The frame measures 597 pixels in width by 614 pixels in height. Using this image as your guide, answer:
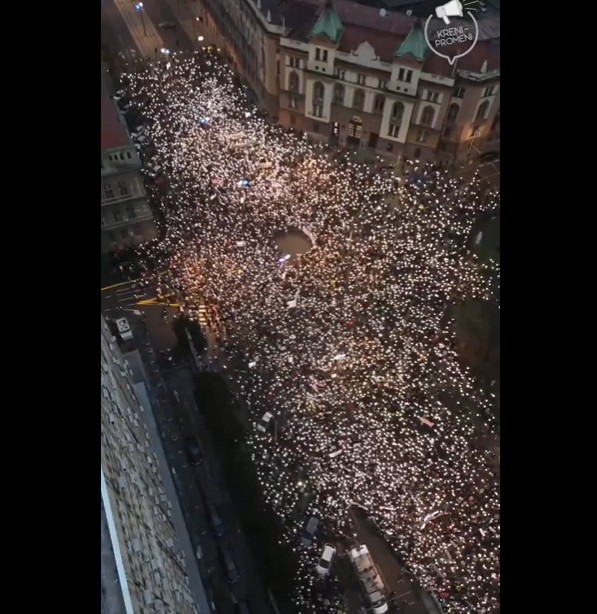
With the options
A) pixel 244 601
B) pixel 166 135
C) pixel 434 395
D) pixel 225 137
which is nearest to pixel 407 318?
pixel 434 395

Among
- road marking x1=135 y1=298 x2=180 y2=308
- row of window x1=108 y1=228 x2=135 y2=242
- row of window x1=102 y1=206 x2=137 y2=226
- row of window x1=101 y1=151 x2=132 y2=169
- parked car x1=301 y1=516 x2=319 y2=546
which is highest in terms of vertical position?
row of window x1=101 y1=151 x2=132 y2=169

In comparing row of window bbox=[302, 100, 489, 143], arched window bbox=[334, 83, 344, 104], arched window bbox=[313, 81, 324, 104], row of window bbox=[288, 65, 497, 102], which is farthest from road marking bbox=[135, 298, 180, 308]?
row of window bbox=[302, 100, 489, 143]

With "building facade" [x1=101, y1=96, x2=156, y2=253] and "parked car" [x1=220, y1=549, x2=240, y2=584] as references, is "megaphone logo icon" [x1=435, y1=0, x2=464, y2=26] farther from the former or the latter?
"parked car" [x1=220, y1=549, x2=240, y2=584]

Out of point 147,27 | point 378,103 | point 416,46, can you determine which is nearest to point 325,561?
point 378,103

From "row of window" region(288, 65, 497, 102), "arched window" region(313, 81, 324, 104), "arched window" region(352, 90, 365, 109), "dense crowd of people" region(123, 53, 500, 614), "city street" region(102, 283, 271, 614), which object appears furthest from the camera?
"arched window" region(313, 81, 324, 104)

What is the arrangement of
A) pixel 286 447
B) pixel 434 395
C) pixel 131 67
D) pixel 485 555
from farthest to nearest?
1. pixel 131 67
2. pixel 434 395
3. pixel 286 447
4. pixel 485 555

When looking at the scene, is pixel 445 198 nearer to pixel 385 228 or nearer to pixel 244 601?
pixel 385 228

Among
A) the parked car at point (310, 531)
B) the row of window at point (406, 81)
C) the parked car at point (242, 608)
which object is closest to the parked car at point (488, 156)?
the row of window at point (406, 81)

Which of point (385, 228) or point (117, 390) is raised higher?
point (385, 228)
